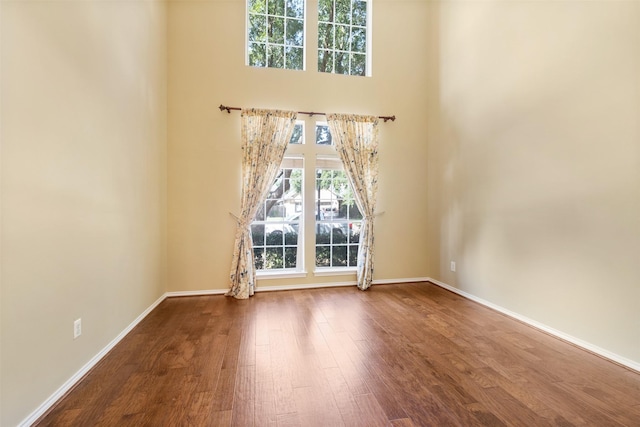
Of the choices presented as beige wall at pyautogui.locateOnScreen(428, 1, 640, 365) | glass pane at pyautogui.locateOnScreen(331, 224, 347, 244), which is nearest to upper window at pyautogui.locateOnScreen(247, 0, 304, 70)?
beige wall at pyautogui.locateOnScreen(428, 1, 640, 365)

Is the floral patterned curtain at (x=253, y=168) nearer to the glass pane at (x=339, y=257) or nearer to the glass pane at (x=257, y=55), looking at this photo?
the glass pane at (x=257, y=55)

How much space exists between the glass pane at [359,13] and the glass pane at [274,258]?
3.60 meters

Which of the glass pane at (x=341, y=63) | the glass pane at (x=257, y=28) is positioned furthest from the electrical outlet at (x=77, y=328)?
the glass pane at (x=341, y=63)

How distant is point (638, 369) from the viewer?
2205 mm

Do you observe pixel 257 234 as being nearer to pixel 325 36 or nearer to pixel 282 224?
pixel 282 224

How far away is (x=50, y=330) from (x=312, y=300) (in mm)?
2570

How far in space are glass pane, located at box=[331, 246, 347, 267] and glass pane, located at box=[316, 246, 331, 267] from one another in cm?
8

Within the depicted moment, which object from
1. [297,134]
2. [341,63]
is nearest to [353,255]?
[297,134]

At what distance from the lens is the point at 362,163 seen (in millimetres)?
4379

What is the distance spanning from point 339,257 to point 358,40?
3302 millimetres

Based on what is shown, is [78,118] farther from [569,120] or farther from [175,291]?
[569,120]

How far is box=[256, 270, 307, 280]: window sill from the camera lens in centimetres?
421

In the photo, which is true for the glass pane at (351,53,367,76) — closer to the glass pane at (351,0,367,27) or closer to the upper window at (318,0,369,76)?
the upper window at (318,0,369,76)

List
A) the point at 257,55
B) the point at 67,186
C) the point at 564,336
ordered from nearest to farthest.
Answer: the point at 67,186 → the point at 564,336 → the point at 257,55
